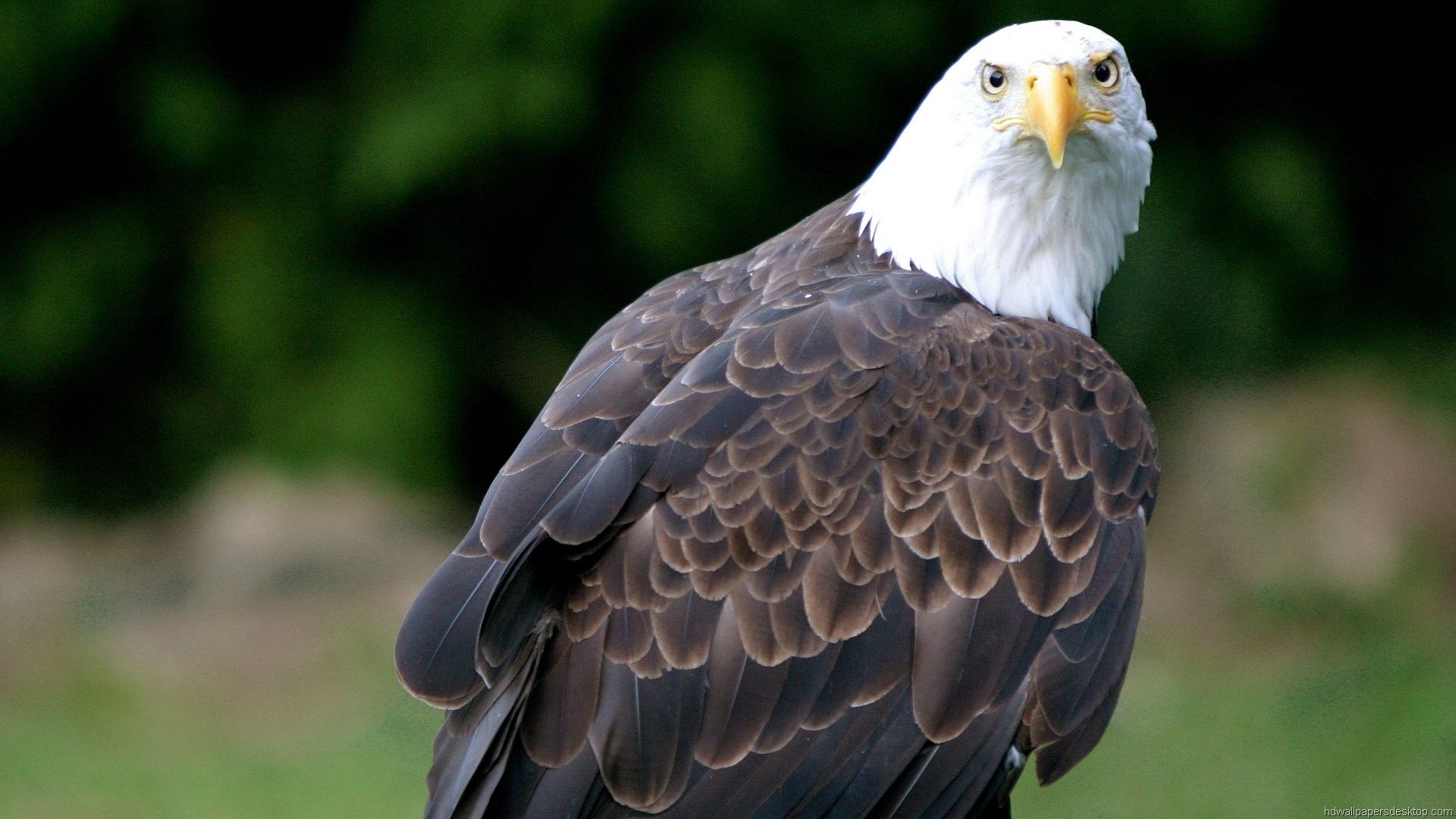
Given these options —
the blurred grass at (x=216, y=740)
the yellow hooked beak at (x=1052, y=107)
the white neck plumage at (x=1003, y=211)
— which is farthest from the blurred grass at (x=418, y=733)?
the yellow hooked beak at (x=1052, y=107)

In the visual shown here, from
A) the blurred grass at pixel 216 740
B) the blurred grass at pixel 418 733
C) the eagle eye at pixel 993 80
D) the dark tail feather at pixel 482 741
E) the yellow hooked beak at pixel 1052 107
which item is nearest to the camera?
the dark tail feather at pixel 482 741

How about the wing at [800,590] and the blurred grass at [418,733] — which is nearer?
the wing at [800,590]

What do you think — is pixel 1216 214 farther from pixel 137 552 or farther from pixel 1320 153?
pixel 137 552

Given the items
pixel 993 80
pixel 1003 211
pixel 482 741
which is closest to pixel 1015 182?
pixel 1003 211

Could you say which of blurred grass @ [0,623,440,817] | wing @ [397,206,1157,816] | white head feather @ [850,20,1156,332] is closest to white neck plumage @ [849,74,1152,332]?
white head feather @ [850,20,1156,332]

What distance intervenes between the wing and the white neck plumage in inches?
10.1

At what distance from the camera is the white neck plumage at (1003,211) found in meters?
3.14

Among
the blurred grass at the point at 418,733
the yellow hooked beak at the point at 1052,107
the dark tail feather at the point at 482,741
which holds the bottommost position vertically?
the blurred grass at the point at 418,733

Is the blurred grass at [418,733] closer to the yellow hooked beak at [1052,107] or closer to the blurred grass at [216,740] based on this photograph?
the blurred grass at [216,740]

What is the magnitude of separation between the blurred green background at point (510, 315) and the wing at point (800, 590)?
2.60m

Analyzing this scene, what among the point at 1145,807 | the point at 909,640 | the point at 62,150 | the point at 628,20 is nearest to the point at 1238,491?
the point at 1145,807

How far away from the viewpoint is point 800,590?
9.23ft

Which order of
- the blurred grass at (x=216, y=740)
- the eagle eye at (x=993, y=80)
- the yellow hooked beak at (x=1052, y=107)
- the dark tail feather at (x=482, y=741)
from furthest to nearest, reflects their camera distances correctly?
the blurred grass at (x=216, y=740), the eagle eye at (x=993, y=80), the yellow hooked beak at (x=1052, y=107), the dark tail feather at (x=482, y=741)

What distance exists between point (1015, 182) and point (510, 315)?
3.81m
